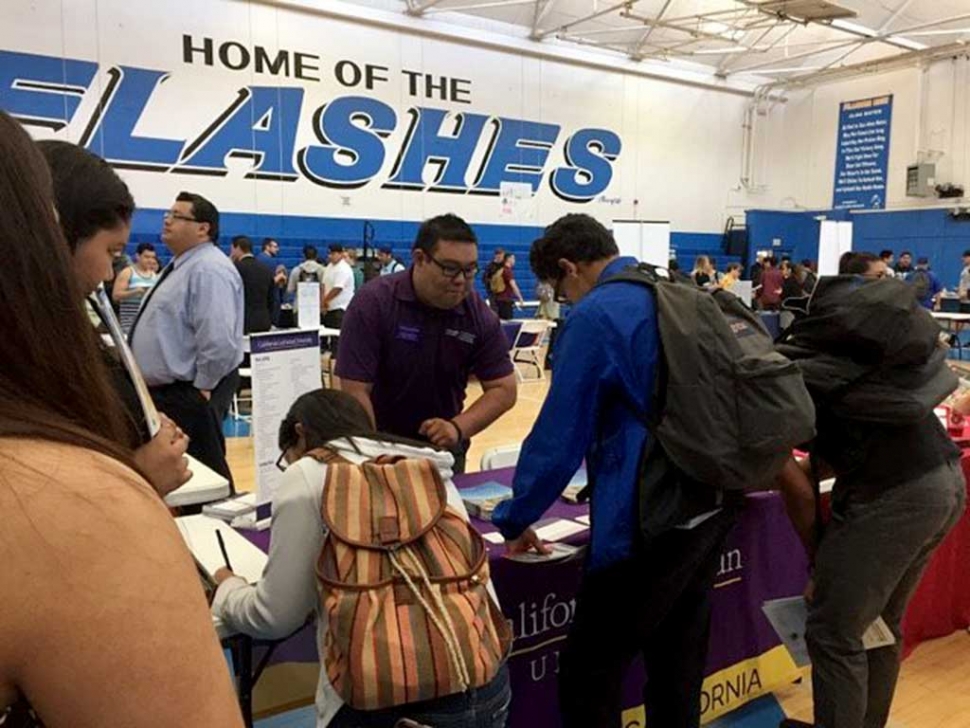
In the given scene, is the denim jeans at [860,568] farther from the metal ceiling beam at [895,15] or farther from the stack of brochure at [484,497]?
the metal ceiling beam at [895,15]

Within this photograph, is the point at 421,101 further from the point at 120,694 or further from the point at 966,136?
the point at 120,694

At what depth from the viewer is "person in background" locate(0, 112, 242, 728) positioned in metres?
0.52

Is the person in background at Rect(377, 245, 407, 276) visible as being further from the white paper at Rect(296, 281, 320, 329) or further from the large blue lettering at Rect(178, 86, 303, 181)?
the white paper at Rect(296, 281, 320, 329)

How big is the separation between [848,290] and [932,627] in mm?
2034

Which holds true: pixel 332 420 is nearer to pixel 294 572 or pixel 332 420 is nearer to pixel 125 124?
pixel 294 572

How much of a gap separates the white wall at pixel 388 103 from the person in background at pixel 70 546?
442 inches

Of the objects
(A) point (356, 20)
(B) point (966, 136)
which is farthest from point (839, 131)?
(A) point (356, 20)

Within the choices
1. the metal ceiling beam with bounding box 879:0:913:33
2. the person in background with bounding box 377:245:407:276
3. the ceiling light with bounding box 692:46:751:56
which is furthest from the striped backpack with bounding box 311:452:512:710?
the ceiling light with bounding box 692:46:751:56

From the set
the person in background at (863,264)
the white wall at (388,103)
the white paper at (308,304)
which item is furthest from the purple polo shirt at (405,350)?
the white wall at (388,103)

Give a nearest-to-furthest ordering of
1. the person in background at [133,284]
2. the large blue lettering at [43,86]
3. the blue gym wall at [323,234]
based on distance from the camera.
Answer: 1. the person in background at [133,284]
2. the large blue lettering at [43,86]
3. the blue gym wall at [323,234]

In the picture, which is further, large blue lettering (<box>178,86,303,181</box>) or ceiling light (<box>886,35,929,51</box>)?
ceiling light (<box>886,35,929,51</box>)

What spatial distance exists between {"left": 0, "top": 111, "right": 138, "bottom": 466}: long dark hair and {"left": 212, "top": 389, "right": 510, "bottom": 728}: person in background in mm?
950

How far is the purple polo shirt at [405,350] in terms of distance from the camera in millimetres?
2742

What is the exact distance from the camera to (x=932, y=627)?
3443 mm
